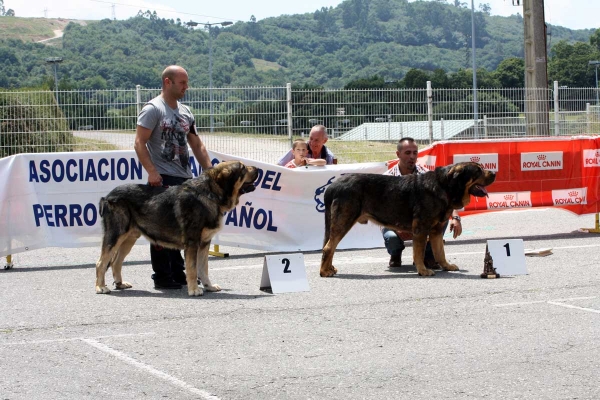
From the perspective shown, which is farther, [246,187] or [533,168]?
[533,168]

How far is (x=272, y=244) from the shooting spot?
12.6m

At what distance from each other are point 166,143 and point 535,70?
12.9m

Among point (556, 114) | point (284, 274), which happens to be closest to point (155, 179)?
point (284, 274)

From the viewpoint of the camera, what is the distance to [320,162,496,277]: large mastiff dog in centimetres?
1038

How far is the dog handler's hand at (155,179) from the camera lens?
9.49m

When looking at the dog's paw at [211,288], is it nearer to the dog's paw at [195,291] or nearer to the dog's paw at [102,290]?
the dog's paw at [195,291]

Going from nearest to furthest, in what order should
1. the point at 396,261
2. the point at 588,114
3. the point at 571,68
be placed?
the point at 396,261, the point at 588,114, the point at 571,68

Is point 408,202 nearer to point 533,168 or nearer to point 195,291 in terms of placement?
point 195,291

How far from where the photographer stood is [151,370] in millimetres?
6359

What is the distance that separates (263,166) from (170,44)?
16970 cm

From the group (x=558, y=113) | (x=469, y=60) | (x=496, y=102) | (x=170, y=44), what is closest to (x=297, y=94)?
(x=496, y=102)

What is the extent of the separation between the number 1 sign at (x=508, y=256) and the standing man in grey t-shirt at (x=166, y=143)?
3246mm

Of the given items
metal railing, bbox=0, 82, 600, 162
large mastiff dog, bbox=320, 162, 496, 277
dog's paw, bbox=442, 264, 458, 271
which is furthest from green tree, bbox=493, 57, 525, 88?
large mastiff dog, bbox=320, 162, 496, 277

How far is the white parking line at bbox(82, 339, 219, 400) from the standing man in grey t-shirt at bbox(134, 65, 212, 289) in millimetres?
2515
